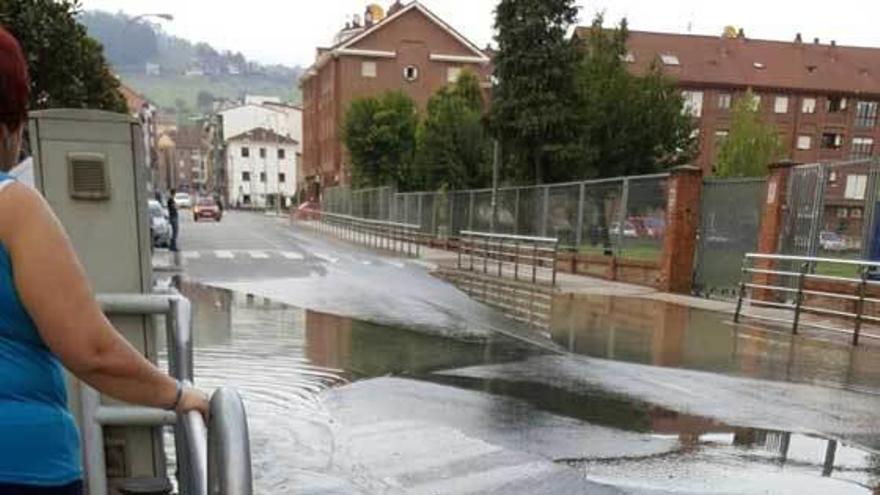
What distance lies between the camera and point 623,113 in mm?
32250

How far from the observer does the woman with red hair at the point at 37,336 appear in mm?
1639

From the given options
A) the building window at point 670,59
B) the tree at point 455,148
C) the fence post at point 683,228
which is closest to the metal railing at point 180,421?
the fence post at point 683,228

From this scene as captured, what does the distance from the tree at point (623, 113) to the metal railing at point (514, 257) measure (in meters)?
8.59

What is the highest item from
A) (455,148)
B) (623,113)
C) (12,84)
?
(623,113)

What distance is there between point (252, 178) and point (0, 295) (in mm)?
123570

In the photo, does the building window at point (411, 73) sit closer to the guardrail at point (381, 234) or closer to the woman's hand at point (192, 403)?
the guardrail at point (381, 234)

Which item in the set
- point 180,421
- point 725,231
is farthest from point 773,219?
point 180,421

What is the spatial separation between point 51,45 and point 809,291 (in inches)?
506

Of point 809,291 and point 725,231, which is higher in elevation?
point 725,231

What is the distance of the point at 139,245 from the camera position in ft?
11.4

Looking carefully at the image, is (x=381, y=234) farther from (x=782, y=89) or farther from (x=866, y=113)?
(x=866, y=113)

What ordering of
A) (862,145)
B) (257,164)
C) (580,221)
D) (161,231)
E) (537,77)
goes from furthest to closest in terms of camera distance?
1. (257,164)
2. (862,145)
3. (537,77)
4. (161,231)
5. (580,221)

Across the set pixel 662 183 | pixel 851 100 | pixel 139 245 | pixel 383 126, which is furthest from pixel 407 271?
pixel 851 100

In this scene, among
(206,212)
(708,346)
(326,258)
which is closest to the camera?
(708,346)
